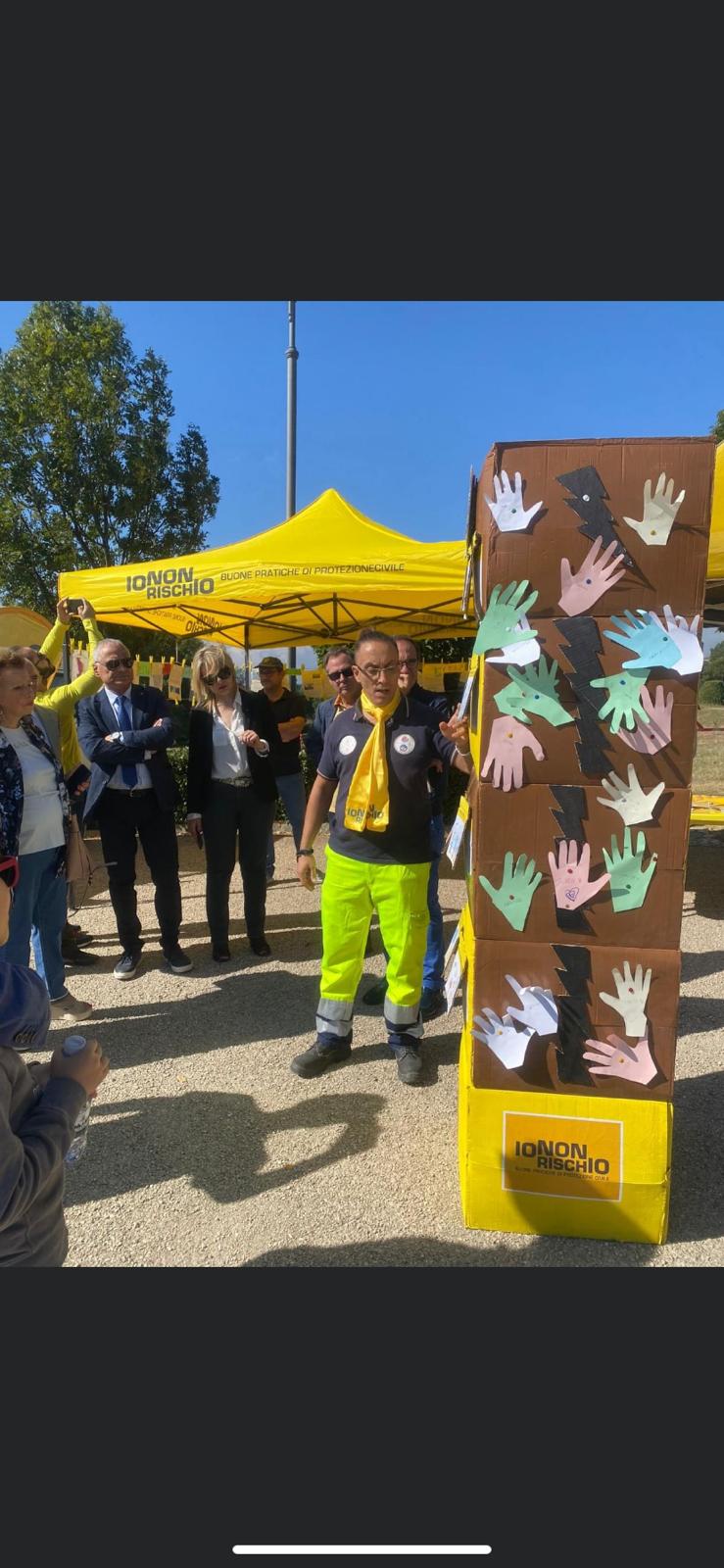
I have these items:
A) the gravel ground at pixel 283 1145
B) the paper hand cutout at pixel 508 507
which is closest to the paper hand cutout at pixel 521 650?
the paper hand cutout at pixel 508 507

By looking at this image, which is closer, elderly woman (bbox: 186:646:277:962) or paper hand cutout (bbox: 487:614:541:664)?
paper hand cutout (bbox: 487:614:541:664)

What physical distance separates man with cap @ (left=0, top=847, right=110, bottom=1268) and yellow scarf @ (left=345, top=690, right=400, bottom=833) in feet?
5.60

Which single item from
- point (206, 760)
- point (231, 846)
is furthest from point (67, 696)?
point (231, 846)

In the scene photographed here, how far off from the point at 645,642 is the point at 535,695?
0.33m

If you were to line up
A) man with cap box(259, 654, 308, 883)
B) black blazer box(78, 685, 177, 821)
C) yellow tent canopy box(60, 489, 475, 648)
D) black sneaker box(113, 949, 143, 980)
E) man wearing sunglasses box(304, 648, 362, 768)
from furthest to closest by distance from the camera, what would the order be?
1. man with cap box(259, 654, 308, 883)
2. yellow tent canopy box(60, 489, 475, 648)
3. man wearing sunglasses box(304, 648, 362, 768)
4. black sneaker box(113, 949, 143, 980)
5. black blazer box(78, 685, 177, 821)

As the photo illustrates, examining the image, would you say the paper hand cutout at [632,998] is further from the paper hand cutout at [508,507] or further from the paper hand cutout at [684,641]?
the paper hand cutout at [508,507]

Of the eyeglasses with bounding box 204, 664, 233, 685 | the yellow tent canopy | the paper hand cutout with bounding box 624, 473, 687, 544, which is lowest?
the eyeglasses with bounding box 204, 664, 233, 685

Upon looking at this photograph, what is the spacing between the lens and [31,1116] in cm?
142

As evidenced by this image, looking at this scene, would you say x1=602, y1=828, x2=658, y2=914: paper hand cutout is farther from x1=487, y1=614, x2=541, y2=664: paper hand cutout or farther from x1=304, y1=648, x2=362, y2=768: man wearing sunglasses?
x1=304, y1=648, x2=362, y2=768: man wearing sunglasses

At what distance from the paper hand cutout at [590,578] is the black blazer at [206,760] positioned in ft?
9.53

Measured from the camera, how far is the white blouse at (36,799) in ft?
11.8

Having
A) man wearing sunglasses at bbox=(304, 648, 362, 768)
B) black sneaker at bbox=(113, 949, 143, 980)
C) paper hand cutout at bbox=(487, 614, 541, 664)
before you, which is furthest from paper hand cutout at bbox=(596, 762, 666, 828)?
black sneaker at bbox=(113, 949, 143, 980)

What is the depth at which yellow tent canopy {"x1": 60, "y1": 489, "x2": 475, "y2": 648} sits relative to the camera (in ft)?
18.5

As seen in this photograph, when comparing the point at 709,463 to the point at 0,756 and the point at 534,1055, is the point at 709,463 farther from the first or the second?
the point at 0,756
